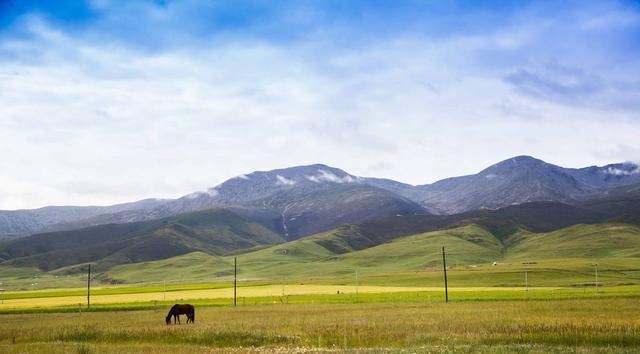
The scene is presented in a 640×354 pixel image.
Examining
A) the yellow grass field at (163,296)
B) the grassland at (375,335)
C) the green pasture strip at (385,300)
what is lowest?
the yellow grass field at (163,296)

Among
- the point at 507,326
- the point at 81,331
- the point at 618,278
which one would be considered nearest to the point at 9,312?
the point at 81,331

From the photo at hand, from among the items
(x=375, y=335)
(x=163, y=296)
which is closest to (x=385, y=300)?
(x=375, y=335)

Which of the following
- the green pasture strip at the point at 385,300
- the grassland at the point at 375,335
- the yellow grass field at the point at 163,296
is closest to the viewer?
the grassland at the point at 375,335

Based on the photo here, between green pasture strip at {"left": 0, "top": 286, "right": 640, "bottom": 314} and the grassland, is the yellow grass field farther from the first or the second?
the grassland

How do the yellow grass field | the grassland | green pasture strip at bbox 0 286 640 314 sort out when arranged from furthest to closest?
the yellow grass field
green pasture strip at bbox 0 286 640 314
the grassland

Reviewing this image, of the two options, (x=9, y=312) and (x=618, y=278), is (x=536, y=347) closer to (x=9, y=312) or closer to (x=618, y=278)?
(x=9, y=312)

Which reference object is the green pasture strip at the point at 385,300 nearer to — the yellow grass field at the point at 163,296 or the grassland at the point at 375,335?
the yellow grass field at the point at 163,296

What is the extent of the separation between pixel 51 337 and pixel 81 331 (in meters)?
2.18

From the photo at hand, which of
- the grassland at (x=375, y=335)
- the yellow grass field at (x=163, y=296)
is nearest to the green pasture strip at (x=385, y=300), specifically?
the yellow grass field at (x=163, y=296)

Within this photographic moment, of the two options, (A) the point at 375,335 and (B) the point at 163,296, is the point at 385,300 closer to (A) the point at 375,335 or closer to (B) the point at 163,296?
(A) the point at 375,335

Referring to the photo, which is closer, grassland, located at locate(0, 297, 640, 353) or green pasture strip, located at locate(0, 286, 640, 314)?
grassland, located at locate(0, 297, 640, 353)

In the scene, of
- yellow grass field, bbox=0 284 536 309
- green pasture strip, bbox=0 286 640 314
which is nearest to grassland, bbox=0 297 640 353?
green pasture strip, bbox=0 286 640 314

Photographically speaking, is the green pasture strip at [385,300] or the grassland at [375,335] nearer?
the grassland at [375,335]

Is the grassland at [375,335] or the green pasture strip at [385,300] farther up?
the grassland at [375,335]
